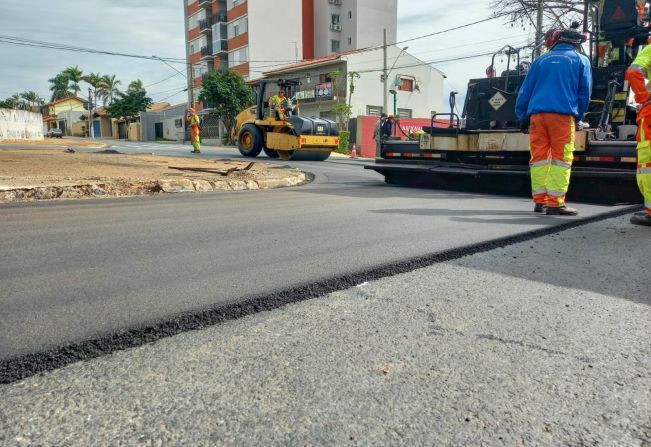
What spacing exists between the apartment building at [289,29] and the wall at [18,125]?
13.3 m

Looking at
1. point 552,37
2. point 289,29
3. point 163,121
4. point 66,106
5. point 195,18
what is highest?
point 195,18

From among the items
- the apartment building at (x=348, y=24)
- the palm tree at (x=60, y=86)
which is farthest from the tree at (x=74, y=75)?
the apartment building at (x=348, y=24)

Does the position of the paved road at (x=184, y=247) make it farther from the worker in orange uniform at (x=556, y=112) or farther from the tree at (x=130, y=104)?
the tree at (x=130, y=104)

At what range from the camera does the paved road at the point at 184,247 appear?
2.26 metres

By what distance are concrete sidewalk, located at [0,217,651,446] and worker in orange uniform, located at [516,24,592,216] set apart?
3098mm

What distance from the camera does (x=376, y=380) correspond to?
1640mm

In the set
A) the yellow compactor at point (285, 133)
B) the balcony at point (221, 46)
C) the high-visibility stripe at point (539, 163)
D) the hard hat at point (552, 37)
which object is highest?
the balcony at point (221, 46)

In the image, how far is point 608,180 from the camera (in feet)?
21.6

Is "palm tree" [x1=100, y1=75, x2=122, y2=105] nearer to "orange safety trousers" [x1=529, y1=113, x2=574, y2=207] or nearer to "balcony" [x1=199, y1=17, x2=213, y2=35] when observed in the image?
"balcony" [x1=199, y1=17, x2=213, y2=35]

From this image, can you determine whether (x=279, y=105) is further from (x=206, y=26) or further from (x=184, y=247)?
(x=206, y=26)

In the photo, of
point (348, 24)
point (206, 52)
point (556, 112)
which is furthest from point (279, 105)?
point (206, 52)

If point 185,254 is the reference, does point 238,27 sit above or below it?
above

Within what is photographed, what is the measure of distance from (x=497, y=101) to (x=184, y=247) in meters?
6.44

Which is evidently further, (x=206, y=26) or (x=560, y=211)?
(x=206, y=26)
